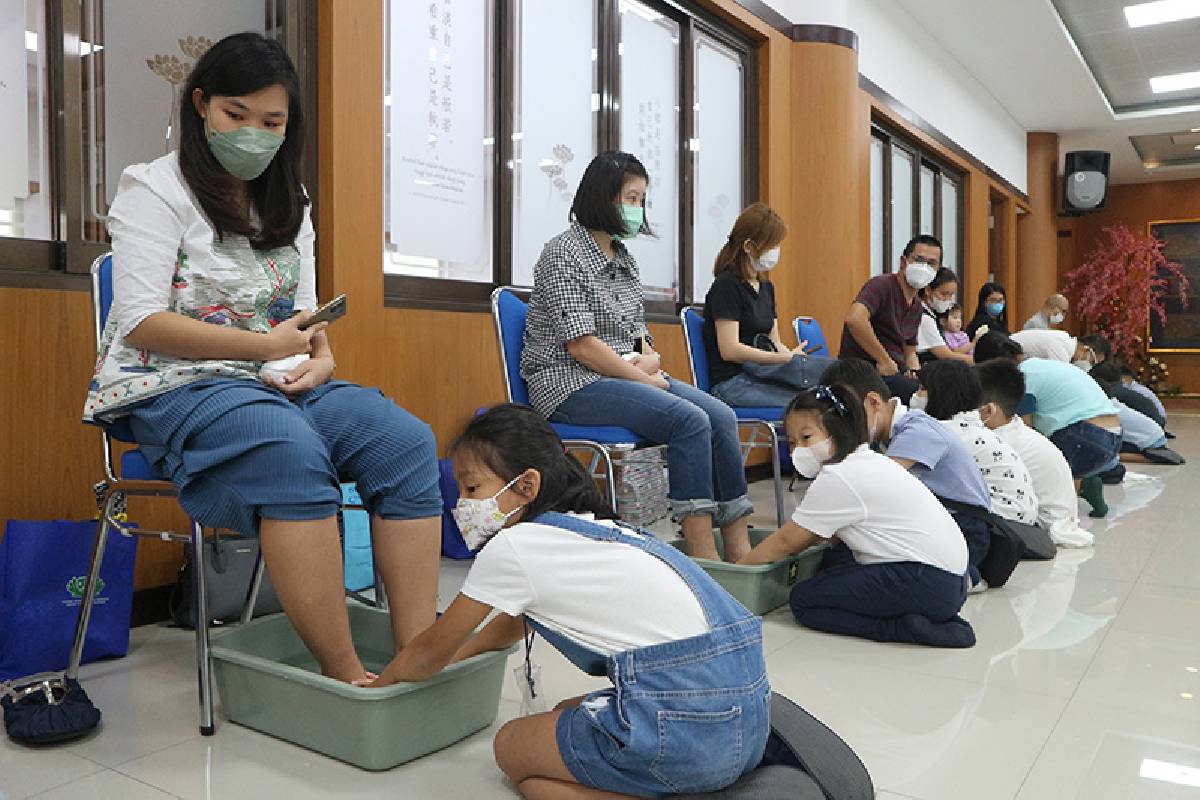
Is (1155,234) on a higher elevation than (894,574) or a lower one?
higher

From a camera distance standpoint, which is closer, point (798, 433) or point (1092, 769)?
point (1092, 769)

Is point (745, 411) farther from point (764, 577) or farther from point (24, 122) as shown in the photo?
point (24, 122)

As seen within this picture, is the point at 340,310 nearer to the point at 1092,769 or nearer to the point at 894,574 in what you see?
the point at 894,574

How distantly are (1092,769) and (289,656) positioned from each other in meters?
1.37

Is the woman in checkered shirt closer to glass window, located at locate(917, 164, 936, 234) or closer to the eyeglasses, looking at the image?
the eyeglasses

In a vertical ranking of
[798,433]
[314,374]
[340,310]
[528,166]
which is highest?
[528,166]

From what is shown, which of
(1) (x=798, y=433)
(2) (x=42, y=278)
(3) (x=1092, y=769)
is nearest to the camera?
(3) (x=1092, y=769)

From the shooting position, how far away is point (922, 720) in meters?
1.68

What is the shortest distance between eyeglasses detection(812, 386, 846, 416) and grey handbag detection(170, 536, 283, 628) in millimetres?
1364

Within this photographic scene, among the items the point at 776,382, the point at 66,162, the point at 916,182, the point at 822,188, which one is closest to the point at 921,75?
the point at 916,182

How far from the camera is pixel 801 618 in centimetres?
233

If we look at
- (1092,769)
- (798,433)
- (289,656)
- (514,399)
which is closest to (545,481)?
(289,656)

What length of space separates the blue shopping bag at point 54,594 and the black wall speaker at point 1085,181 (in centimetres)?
1111

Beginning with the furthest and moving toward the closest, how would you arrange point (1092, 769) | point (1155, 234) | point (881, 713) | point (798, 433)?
1. point (1155, 234)
2. point (798, 433)
3. point (881, 713)
4. point (1092, 769)
